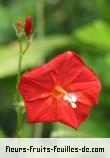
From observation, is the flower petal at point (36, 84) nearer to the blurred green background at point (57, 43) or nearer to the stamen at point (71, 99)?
the stamen at point (71, 99)

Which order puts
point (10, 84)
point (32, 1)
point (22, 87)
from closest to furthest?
point (22, 87), point (10, 84), point (32, 1)

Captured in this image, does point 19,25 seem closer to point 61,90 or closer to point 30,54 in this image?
point 61,90

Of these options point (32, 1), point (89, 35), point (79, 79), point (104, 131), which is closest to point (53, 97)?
point (79, 79)

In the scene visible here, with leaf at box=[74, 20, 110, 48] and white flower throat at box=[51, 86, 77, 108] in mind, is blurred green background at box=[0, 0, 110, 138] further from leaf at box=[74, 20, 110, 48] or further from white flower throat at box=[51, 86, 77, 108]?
white flower throat at box=[51, 86, 77, 108]

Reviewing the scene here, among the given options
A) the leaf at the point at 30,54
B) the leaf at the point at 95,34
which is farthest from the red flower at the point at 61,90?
the leaf at the point at 95,34

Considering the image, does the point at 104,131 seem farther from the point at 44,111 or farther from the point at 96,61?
the point at 44,111

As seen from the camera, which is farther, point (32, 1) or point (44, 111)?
point (32, 1)

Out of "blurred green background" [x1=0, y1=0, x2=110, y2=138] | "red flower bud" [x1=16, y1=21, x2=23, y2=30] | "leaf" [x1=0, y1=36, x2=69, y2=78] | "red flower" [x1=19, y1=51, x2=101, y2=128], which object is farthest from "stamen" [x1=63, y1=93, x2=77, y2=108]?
"leaf" [x1=0, y1=36, x2=69, y2=78]

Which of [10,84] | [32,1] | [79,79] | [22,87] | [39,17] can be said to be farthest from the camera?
[32,1]

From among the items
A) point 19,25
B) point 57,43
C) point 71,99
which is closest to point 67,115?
point 71,99
